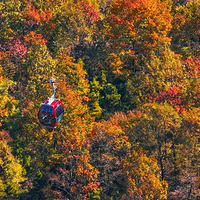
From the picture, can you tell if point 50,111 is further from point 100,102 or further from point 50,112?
point 100,102

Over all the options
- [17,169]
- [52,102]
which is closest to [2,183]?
[17,169]

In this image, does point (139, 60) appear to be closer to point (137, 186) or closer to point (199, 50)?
point (199, 50)

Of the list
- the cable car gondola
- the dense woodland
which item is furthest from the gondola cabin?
the dense woodland

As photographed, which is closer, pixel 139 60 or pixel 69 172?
pixel 69 172

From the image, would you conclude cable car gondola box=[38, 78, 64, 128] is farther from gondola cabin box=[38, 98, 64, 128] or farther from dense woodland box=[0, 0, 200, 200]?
dense woodland box=[0, 0, 200, 200]

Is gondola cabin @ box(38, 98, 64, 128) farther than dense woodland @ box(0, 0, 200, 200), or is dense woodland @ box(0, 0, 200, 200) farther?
dense woodland @ box(0, 0, 200, 200)

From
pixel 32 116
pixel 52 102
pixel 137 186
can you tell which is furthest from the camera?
pixel 32 116
